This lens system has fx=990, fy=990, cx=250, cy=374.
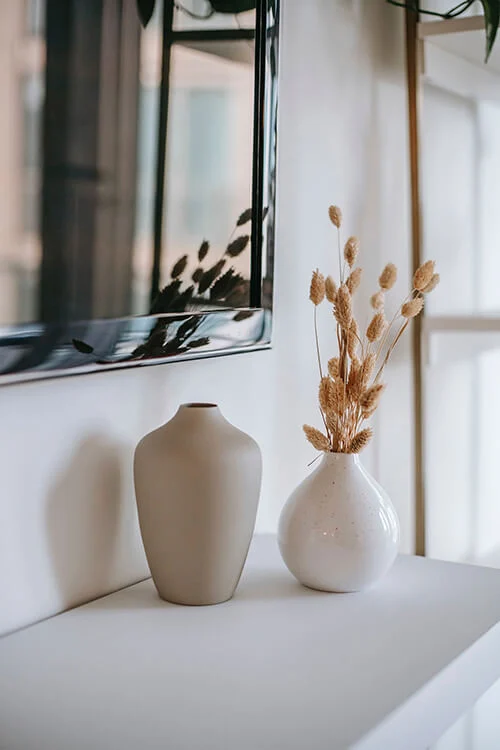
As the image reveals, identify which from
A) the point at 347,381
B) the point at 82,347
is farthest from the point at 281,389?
A: the point at 82,347

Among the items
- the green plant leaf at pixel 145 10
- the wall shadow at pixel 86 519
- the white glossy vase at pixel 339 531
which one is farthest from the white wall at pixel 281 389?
the green plant leaf at pixel 145 10

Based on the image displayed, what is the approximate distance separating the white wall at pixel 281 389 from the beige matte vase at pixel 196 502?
0.08 metres

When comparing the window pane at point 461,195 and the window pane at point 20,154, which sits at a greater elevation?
the window pane at point 461,195

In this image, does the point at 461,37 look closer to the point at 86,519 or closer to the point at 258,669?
the point at 86,519

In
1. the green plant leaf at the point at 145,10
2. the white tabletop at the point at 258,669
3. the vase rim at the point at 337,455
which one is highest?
the green plant leaf at the point at 145,10

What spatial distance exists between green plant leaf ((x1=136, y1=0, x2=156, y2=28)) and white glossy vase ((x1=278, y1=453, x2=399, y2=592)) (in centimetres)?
56

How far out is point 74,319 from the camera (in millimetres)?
1025

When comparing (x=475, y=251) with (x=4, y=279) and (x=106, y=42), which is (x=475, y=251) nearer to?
(x=106, y=42)

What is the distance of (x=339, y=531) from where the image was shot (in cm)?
116

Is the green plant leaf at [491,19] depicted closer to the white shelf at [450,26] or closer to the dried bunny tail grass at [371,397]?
the white shelf at [450,26]

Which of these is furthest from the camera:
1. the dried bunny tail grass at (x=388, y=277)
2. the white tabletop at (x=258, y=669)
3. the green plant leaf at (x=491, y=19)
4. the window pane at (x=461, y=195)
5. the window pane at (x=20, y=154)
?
the window pane at (x=461, y=195)

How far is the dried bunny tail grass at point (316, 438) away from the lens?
122 cm

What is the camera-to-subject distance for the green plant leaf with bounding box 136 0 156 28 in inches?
43.7

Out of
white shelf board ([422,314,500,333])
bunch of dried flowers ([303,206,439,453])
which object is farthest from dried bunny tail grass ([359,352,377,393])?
white shelf board ([422,314,500,333])
